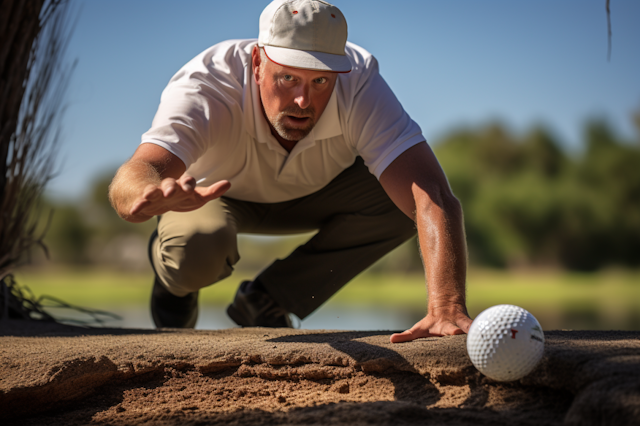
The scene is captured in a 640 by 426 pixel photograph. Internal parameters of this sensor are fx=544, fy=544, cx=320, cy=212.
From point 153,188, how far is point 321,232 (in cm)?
148

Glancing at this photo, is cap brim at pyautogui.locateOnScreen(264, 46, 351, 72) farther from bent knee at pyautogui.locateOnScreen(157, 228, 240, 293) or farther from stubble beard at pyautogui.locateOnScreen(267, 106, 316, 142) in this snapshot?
bent knee at pyautogui.locateOnScreen(157, 228, 240, 293)

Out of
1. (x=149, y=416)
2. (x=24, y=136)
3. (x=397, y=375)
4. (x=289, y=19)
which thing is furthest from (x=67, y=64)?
(x=397, y=375)

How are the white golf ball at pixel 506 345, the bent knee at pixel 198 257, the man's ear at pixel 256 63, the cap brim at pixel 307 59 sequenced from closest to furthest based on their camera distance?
the white golf ball at pixel 506 345
the cap brim at pixel 307 59
the man's ear at pixel 256 63
the bent knee at pixel 198 257

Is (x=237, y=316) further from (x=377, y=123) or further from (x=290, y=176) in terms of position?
(x=377, y=123)

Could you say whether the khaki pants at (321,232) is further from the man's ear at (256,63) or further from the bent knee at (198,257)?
the man's ear at (256,63)

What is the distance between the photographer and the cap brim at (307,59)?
6.56 ft

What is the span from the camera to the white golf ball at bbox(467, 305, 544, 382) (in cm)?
131

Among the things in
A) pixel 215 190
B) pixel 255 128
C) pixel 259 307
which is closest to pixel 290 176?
pixel 255 128

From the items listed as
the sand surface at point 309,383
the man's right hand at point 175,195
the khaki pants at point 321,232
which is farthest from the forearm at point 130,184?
the khaki pants at point 321,232

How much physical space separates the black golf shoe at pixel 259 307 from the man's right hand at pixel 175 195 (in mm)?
1322

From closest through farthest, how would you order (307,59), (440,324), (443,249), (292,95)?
(440,324) → (443,249) → (307,59) → (292,95)

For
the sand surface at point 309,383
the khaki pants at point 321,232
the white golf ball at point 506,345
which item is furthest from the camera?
the khaki pants at point 321,232

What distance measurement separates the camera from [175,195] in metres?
1.40

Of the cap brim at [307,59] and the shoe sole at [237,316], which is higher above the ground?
the cap brim at [307,59]
